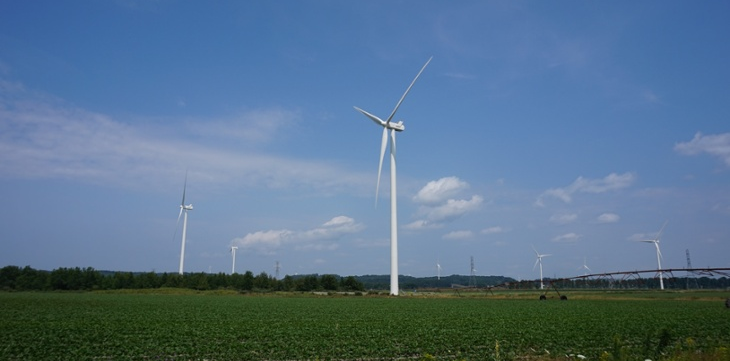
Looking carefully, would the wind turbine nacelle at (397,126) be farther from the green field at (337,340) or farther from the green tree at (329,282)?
the green tree at (329,282)

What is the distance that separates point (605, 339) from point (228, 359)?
2168cm

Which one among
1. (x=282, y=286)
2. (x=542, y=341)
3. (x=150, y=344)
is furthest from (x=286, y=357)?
(x=282, y=286)

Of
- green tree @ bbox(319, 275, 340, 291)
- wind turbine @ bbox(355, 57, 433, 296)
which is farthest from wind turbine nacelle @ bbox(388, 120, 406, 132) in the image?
green tree @ bbox(319, 275, 340, 291)

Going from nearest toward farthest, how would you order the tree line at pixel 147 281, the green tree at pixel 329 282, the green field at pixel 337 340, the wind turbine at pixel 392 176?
the green field at pixel 337 340 → the wind turbine at pixel 392 176 → the tree line at pixel 147 281 → the green tree at pixel 329 282

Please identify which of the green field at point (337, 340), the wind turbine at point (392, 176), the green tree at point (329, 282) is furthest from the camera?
the green tree at point (329, 282)

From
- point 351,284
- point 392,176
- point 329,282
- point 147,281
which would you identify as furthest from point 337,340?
point 147,281

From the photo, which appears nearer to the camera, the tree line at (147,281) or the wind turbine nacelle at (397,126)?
the wind turbine nacelle at (397,126)

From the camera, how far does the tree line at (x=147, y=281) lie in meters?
148

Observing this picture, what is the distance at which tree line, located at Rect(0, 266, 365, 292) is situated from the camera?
487 feet

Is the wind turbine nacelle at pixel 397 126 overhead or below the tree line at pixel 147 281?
overhead

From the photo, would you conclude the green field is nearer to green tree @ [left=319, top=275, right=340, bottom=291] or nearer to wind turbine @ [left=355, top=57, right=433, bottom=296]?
wind turbine @ [left=355, top=57, right=433, bottom=296]

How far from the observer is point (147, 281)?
148m

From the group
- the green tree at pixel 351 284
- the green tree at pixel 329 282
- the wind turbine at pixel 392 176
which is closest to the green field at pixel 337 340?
the wind turbine at pixel 392 176

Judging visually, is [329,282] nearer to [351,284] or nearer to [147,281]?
[351,284]
